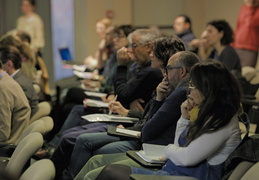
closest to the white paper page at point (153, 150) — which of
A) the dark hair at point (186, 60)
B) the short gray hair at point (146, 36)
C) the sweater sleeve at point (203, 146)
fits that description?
the sweater sleeve at point (203, 146)

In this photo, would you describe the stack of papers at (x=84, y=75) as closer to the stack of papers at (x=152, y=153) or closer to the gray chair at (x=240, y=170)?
the stack of papers at (x=152, y=153)

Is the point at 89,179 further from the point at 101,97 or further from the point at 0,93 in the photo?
the point at 101,97

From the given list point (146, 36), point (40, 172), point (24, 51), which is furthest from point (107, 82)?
point (40, 172)

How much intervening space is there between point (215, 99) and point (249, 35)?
13.0ft

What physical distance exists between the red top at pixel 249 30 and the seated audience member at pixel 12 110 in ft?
10.9

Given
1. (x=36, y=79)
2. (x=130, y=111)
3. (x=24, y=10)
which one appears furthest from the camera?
(x=24, y=10)

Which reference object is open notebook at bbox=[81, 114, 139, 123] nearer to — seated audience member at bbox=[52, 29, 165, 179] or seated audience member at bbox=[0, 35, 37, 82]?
seated audience member at bbox=[52, 29, 165, 179]

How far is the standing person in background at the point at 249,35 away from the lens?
605cm

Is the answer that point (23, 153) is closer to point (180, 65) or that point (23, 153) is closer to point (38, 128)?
point (38, 128)

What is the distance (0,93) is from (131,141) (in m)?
1.04

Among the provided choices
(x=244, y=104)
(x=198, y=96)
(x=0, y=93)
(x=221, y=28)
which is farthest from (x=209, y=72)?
(x=221, y=28)

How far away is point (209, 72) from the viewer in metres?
2.46

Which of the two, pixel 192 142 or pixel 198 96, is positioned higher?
pixel 198 96

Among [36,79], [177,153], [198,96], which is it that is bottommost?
[36,79]
